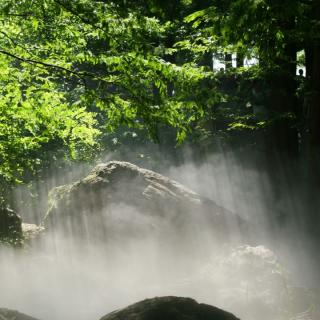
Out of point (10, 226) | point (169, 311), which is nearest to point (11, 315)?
point (169, 311)

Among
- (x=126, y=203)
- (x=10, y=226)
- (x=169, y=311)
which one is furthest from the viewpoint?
(x=10, y=226)

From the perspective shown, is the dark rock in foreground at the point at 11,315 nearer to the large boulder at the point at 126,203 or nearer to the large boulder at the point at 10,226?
the large boulder at the point at 126,203

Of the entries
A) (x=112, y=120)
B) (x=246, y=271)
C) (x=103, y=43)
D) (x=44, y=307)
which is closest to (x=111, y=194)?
(x=44, y=307)

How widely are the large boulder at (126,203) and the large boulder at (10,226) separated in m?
1.21

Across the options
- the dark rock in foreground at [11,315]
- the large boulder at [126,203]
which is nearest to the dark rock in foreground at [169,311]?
the dark rock in foreground at [11,315]

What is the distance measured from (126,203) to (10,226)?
4.35 m

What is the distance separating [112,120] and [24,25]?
2.56 m

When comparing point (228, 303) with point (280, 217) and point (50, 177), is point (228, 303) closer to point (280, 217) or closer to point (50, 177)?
point (280, 217)

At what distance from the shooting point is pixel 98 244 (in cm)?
1466

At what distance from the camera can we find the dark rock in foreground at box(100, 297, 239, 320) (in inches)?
220

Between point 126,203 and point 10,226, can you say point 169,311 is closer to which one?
point 126,203

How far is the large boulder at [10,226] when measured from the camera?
15.1 meters

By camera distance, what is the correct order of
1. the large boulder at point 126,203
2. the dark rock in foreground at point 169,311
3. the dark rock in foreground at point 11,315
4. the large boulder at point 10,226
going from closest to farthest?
the dark rock in foreground at point 169,311
the dark rock in foreground at point 11,315
the large boulder at point 126,203
the large boulder at point 10,226

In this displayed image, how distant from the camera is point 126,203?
14.5 metres
